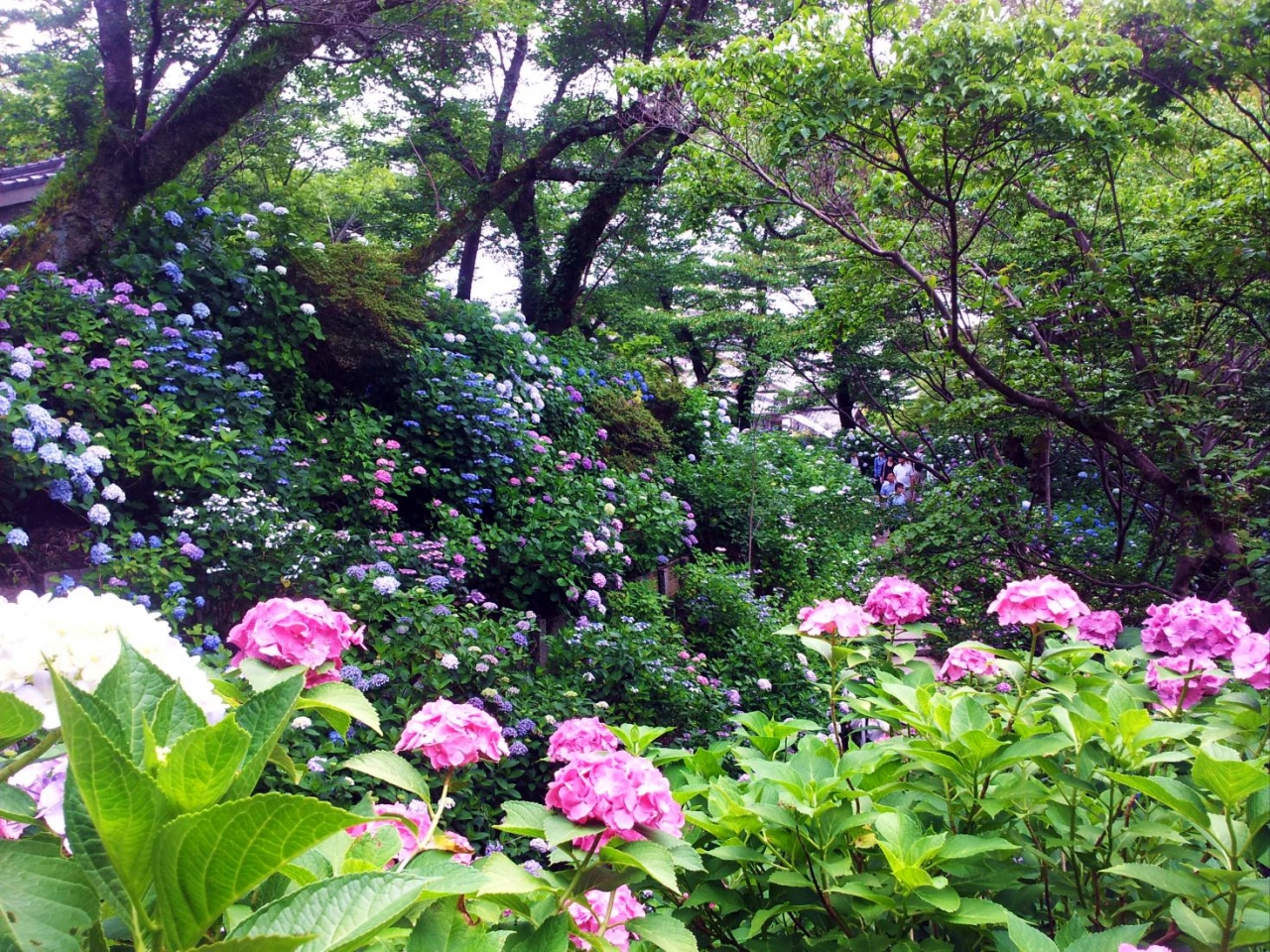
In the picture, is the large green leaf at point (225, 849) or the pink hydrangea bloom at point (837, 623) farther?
the pink hydrangea bloom at point (837, 623)

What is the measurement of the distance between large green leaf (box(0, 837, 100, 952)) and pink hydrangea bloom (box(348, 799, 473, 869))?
1.32ft

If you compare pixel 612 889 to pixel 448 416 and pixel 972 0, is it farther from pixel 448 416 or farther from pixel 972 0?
pixel 448 416

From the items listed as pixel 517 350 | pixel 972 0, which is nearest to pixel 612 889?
pixel 972 0

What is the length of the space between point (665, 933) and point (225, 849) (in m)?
0.65

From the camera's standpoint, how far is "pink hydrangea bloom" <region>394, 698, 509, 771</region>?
3.89 ft

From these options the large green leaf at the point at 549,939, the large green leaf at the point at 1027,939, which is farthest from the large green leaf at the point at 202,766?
the large green leaf at the point at 1027,939

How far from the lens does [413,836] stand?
3.80 ft

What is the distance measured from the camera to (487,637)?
10.8ft

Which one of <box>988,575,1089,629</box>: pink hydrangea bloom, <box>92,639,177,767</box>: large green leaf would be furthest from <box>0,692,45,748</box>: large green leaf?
<box>988,575,1089,629</box>: pink hydrangea bloom

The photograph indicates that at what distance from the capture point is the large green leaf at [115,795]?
50cm

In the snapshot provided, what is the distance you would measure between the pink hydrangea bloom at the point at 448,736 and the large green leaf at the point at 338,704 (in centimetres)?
12

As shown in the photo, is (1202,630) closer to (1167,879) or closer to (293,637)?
(1167,879)

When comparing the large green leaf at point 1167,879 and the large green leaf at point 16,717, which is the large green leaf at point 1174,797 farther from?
the large green leaf at point 16,717

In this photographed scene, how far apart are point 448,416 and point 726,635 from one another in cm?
204
